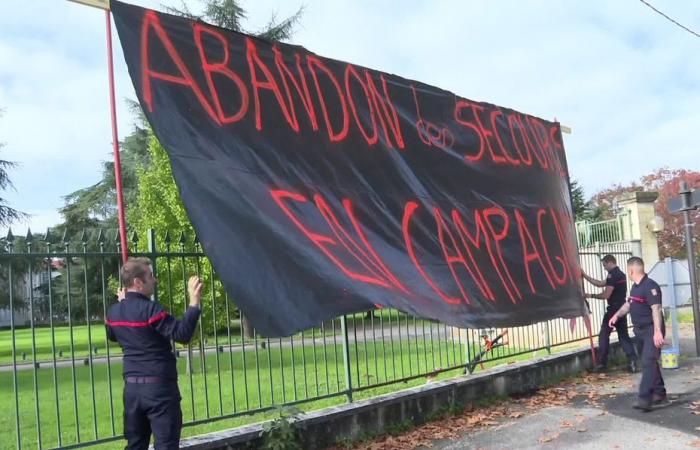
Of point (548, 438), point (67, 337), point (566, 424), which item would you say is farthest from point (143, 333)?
point (566, 424)

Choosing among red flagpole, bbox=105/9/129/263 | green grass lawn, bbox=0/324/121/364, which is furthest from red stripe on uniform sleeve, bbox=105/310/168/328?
green grass lawn, bbox=0/324/121/364

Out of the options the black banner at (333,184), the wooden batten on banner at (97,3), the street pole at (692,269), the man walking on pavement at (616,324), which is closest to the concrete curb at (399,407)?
the man walking on pavement at (616,324)

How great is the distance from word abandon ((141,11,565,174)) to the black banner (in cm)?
1

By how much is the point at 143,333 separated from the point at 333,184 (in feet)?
7.27

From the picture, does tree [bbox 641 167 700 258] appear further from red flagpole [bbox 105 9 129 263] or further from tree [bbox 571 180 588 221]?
red flagpole [bbox 105 9 129 263]

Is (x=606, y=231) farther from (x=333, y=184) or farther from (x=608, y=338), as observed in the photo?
(x=333, y=184)

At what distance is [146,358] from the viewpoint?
361 cm

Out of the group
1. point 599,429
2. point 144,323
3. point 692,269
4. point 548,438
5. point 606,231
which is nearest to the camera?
point 144,323

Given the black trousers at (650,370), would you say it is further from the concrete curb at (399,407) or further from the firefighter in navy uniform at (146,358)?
the firefighter in navy uniform at (146,358)

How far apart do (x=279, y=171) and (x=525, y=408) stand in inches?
164

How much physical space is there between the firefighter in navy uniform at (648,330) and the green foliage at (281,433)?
3816mm

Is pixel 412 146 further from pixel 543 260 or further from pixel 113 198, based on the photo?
pixel 113 198

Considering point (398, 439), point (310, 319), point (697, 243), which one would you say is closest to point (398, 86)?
point (310, 319)

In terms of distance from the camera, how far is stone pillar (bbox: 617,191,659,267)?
14352 mm
